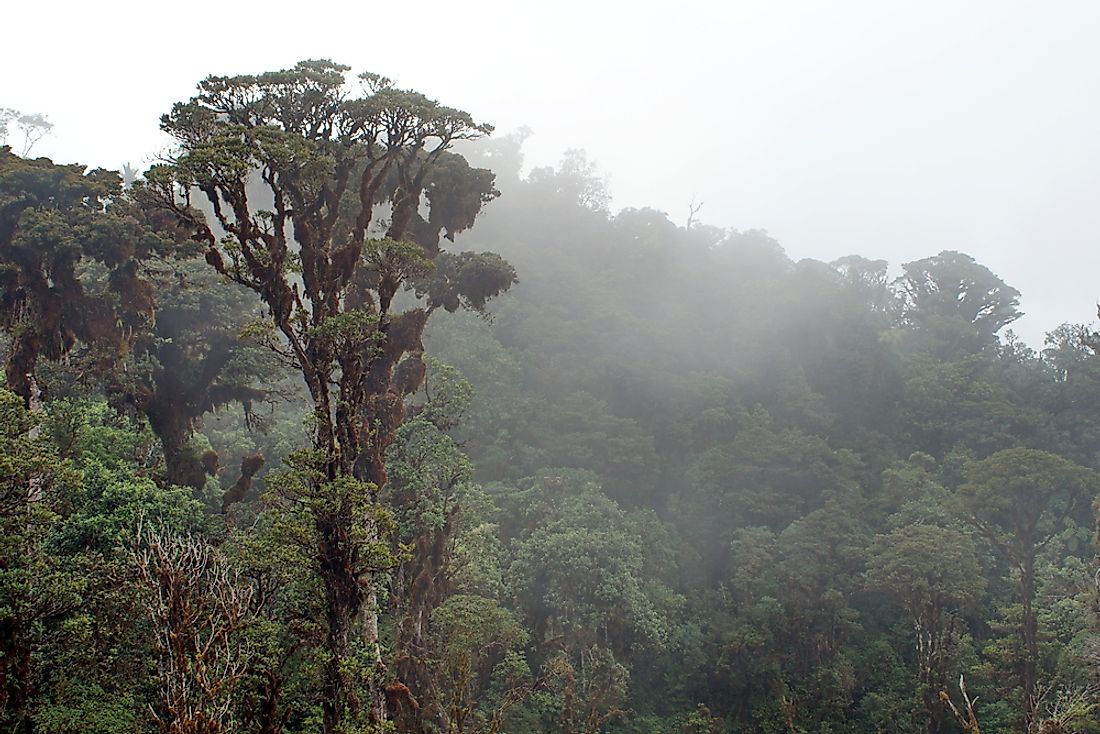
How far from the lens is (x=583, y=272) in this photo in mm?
35625

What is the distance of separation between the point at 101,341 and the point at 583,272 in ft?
83.8

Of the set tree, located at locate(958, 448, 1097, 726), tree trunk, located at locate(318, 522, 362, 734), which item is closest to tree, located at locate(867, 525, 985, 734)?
tree, located at locate(958, 448, 1097, 726)

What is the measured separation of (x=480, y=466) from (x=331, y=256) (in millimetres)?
14976

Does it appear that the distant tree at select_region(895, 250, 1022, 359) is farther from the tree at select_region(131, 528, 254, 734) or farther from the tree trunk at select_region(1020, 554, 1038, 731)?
the tree at select_region(131, 528, 254, 734)

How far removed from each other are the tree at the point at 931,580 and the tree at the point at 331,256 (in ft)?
45.0

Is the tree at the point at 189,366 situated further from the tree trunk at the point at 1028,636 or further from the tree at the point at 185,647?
the tree trunk at the point at 1028,636

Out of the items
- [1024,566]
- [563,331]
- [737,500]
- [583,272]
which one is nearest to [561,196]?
[583,272]

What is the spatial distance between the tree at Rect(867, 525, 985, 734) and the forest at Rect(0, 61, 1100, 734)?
0.11m

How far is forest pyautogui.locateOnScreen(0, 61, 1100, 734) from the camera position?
8.05m

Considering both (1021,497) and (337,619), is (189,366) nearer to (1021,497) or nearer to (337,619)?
(337,619)

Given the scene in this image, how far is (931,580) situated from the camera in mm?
18062

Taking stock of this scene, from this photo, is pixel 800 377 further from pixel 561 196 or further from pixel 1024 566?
pixel 561 196

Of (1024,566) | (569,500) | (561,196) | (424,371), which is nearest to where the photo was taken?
(424,371)

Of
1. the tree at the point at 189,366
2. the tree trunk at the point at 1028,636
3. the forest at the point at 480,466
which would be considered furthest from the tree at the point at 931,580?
the tree at the point at 189,366
